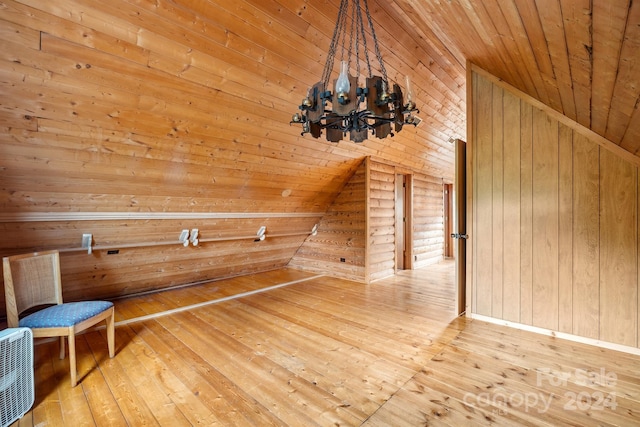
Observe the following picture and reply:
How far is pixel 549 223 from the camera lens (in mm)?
2727

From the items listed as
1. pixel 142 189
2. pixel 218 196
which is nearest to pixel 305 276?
pixel 218 196

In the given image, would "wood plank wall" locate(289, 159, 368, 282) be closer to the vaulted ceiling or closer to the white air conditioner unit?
the vaulted ceiling

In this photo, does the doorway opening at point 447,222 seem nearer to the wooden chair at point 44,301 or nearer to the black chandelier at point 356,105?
the black chandelier at point 356,105

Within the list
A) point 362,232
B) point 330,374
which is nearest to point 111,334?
point 330,374

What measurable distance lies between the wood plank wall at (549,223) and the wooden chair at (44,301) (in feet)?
11.8

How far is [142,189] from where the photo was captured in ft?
9.80

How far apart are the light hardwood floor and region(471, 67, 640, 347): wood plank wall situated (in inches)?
12.5

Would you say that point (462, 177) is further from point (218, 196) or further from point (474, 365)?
point (218, 196)

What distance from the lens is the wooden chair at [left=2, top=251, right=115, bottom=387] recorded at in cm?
192

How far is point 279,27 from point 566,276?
3387 millimetres

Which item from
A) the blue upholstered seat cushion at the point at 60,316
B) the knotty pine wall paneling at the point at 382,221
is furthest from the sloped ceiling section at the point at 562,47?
the blue upholstered seat cushion at the point at 60,316

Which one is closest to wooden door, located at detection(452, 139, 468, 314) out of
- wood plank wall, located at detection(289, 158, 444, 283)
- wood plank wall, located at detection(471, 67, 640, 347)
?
wood plank wall, located at detection(471, 67, 640, 347)

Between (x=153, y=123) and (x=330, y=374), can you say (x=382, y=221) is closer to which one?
(x=330, y=374)

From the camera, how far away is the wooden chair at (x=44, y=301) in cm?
192
